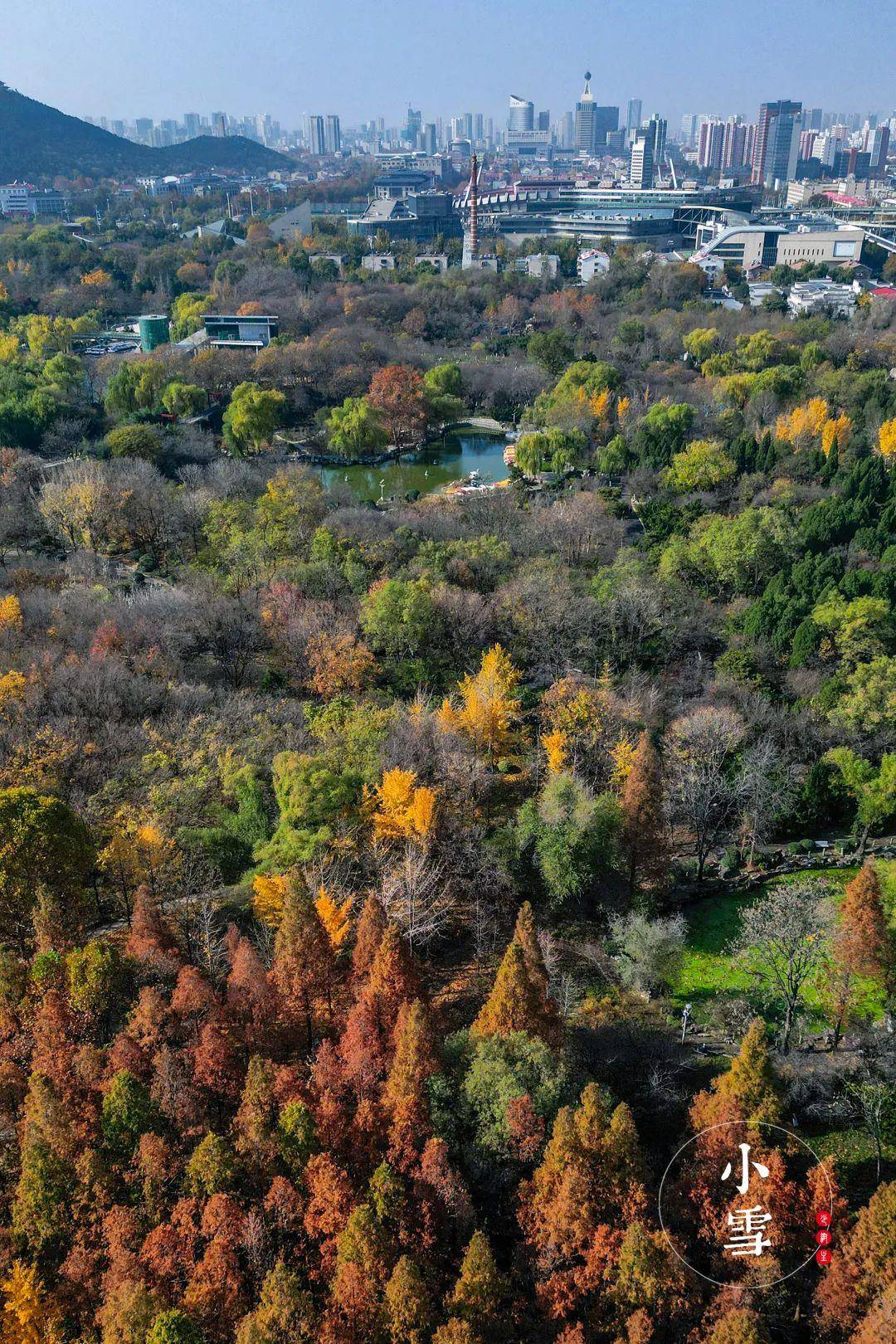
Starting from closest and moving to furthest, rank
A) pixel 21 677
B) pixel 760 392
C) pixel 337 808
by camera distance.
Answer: pixel 337 808
pixel 21 677
pixel 760 392

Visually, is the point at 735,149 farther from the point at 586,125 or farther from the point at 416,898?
the point at 416,898

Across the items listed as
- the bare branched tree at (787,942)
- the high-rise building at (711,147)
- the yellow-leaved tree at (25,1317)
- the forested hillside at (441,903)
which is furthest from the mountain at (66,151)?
the yellow-leaved tree at (25,1317)

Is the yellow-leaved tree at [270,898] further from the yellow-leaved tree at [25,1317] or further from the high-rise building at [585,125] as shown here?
the high-rise building at [585,125]

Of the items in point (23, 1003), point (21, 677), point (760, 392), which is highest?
point (760, 392)

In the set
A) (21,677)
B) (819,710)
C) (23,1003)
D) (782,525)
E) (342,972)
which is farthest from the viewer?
(782,525)

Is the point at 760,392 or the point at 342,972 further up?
the point at 760,392

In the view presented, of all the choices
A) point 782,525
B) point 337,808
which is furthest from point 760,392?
point 337,808

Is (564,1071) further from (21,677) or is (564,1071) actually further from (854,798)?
(21,677)

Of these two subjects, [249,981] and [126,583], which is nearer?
[249,981]
